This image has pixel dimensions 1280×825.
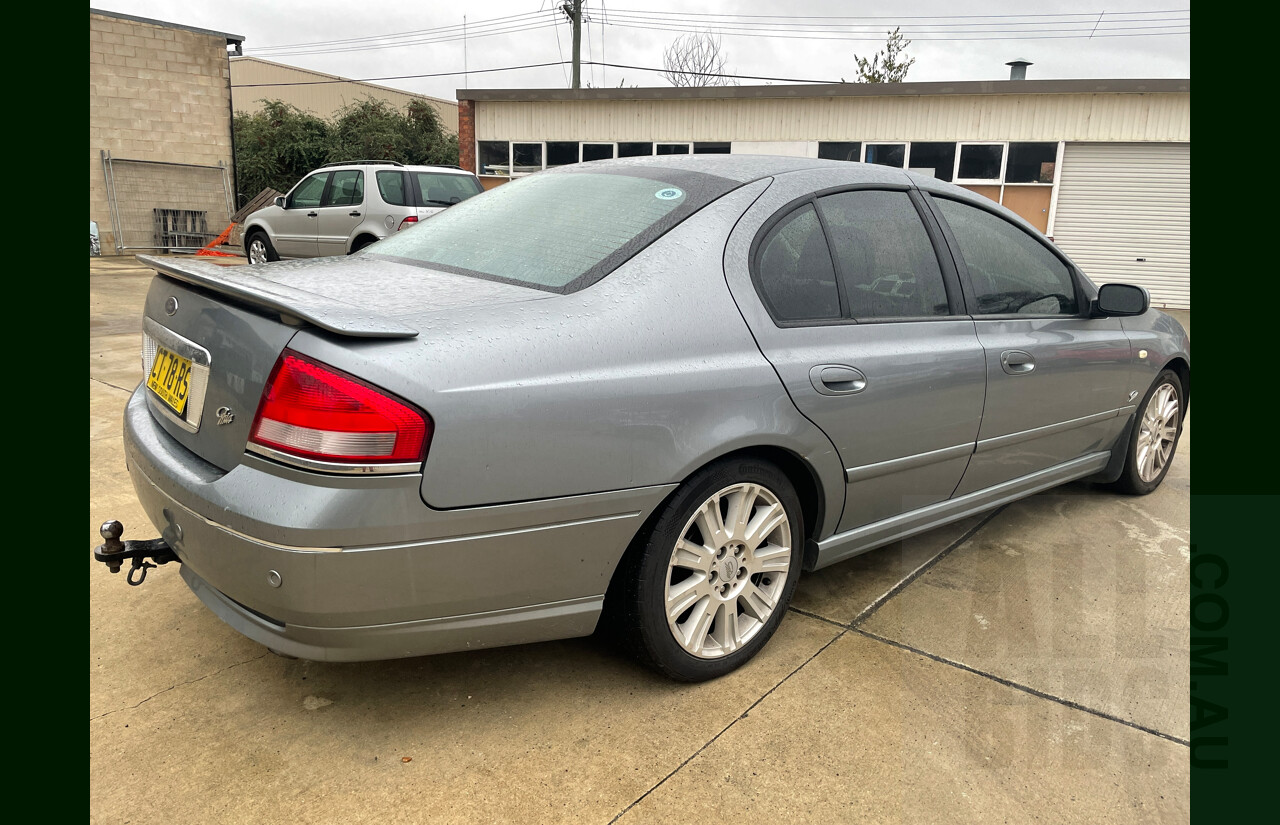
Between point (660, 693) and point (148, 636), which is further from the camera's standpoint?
point (148, 636)

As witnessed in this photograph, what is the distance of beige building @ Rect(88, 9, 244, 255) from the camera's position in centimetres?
1772

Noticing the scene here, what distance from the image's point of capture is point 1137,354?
3.85m

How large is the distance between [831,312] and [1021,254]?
1.27 metres

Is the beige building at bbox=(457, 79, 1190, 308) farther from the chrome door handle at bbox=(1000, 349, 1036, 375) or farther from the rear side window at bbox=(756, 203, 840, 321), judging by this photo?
the rear side window at bbox=(756, 203, 840, 321)

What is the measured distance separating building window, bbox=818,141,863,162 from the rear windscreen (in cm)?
1635

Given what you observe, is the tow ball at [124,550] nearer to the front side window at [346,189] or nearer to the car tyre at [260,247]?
the front side window at [346,189]

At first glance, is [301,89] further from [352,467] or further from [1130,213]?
[352,467]

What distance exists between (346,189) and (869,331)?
34.2 ft

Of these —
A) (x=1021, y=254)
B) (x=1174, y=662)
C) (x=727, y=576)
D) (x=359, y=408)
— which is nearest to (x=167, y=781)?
(x=359, y=408)

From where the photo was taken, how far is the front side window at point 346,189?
11.5m

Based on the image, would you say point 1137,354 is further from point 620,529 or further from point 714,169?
point 620,529

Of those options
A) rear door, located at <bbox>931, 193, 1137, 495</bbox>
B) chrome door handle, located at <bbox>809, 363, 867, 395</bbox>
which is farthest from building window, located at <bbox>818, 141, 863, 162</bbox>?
chrome door handle, located at <bbox>809, 363, 867, 395</bbox>

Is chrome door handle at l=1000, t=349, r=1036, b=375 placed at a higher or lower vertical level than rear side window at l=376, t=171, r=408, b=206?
lower

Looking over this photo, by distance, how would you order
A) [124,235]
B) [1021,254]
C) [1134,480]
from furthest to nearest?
1. [124,235]
2. [1134,480]
3. [1021,254]
